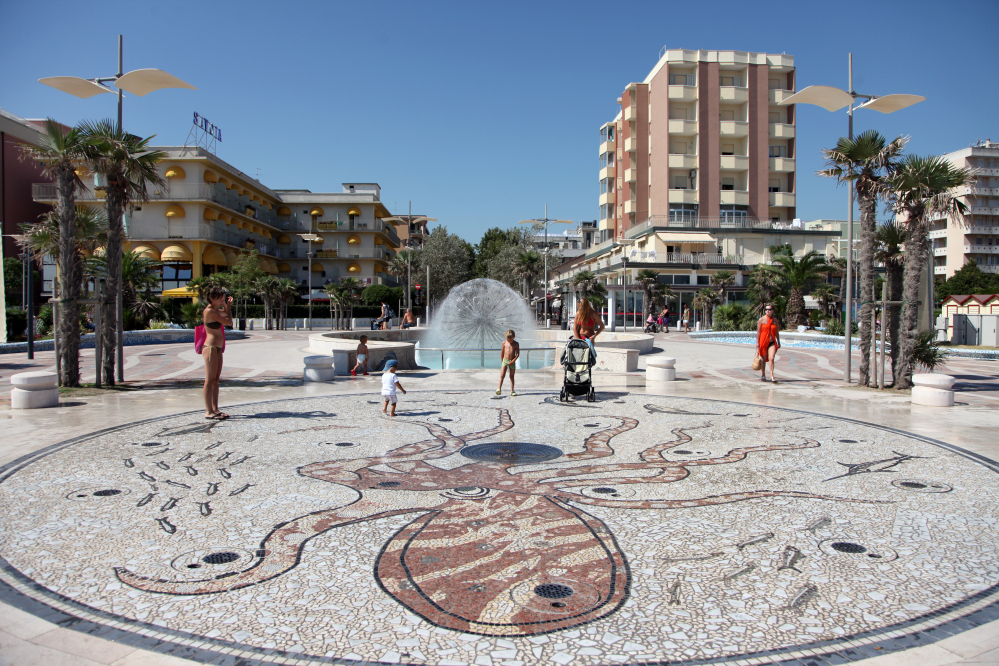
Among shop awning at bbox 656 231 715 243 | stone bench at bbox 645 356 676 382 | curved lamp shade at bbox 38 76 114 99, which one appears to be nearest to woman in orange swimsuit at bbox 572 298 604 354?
stone bench at bbox 645 356 676 382

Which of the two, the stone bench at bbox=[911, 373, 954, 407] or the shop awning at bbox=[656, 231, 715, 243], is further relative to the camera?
the shop awning at bbox=[656, 231, 715, 243]

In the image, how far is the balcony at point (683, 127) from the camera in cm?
5200

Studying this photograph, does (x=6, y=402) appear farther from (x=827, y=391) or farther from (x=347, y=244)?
(x=347, y=244)

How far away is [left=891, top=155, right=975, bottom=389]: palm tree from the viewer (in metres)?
11.3

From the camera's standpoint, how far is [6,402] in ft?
34.4

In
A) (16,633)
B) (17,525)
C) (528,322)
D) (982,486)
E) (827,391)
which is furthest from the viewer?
(528,322)

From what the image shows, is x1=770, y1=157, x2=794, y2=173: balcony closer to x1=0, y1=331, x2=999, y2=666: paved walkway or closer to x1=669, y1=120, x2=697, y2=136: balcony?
x1=669, y1=120, x2=697, y2=136: balcony

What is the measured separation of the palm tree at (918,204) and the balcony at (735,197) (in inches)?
1654

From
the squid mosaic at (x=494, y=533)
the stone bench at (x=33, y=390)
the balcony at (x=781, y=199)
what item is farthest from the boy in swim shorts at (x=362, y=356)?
the balcony at (x=781, y=199)

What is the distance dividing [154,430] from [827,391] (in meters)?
11.7

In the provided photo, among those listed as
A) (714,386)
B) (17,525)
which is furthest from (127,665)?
(714,386)

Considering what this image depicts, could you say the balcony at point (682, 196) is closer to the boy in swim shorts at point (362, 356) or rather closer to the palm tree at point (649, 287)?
the palm tree at point (649, 287)

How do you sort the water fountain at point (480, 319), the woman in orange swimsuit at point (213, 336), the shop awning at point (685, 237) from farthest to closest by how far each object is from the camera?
the shop awning at point (685, 237), the water fountain at point (480, 319), the woman in orange swimsuit at point (213, 336)

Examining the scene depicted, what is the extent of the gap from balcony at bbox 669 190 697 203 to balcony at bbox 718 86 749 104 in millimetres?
8047
